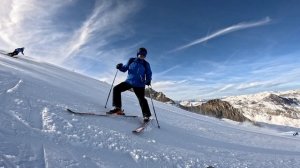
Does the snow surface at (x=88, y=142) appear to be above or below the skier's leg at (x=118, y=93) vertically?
below

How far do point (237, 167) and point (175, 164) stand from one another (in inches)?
69.4

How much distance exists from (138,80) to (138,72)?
0.89ft

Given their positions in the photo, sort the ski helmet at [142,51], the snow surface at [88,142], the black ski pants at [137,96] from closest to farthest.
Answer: the snow surface at [88,142] → the black ski pants at [137,96] → the ski helmet at [142,51]

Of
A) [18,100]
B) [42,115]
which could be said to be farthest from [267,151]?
[18,100]

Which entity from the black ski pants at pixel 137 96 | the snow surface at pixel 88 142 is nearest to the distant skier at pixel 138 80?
the black ski pants at pixel 137 96

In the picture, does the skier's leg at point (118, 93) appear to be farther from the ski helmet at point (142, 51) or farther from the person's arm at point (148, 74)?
the ski helmet at point (142, 51)

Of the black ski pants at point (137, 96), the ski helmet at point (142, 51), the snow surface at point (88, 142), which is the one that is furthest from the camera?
the ski helmet at point (142, 51)

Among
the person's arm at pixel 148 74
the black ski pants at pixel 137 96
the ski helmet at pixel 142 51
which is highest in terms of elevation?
the ski helmet at pixel 142 51

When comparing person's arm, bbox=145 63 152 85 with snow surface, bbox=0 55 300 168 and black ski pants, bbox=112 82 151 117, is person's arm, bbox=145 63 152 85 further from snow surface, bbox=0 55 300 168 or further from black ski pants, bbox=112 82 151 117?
snow surface, bbox=0 55 300 168

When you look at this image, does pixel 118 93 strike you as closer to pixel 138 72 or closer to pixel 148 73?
pixel 138 72

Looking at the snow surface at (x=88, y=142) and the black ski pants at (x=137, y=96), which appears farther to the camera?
the black ski pants at (x=137, y=96)

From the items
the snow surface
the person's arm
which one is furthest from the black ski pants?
the snow surface

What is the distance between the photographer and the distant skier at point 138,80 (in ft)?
34.6

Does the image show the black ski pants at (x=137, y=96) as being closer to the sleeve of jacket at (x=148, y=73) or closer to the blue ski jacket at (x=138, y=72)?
the blue ski jacket at (x=138, y=72)
